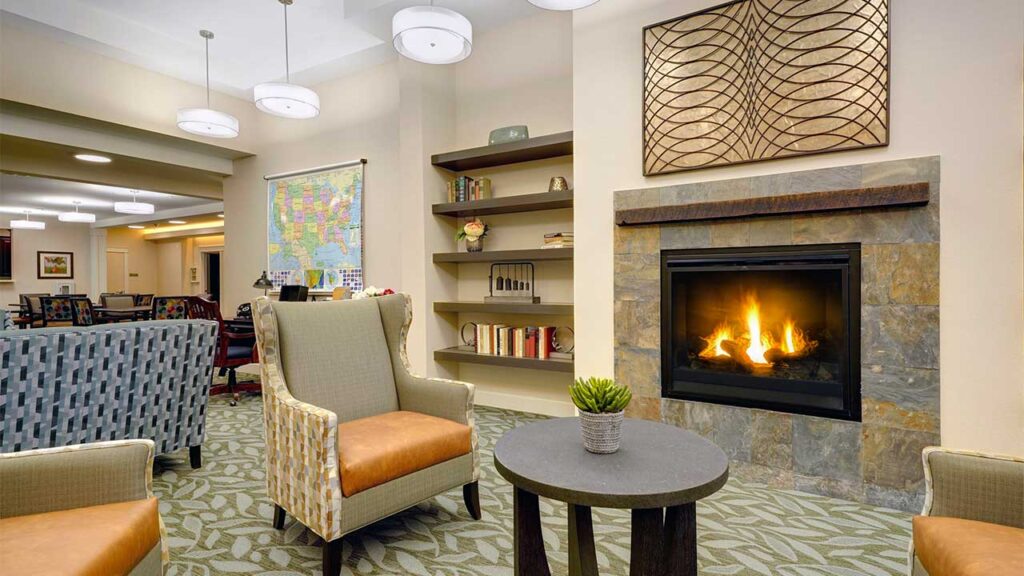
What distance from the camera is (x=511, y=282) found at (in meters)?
4.26

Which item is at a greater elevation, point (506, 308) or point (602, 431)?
point (506, 308)

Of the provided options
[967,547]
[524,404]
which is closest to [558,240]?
[524,404]

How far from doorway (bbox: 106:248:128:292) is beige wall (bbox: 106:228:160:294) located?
0.09 meters

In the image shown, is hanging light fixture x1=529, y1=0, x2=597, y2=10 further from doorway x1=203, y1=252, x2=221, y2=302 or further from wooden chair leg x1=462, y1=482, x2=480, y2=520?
doorway x1=203, y1=252, x2=221, y2=302

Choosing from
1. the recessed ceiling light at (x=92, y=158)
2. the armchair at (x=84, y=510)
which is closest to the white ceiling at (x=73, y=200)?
the recessed ceiling light at (x=92, y=158)

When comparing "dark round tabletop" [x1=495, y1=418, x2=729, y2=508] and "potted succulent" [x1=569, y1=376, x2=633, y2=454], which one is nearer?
"dark round tabletop" [x1=495, y1=418, x2=729, y2=508]

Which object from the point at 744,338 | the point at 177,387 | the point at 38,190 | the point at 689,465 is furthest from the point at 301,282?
the point at 38,190

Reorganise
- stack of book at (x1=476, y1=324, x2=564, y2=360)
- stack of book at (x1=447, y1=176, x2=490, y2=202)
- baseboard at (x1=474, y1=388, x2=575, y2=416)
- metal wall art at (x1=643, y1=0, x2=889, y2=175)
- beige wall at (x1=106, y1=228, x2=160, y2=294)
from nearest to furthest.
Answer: metal wall art at (x1=643, y1=0, x2=889, y2=175)
stack of book at (x1=476, y1=324, x2=564, y2=360)
baseboard at (x1=474, y1=388, x2=575, y2=416)
stack of book at (x1=447, y1=176, x2=490, y2=202)
beige wall at (x1=106, y1=228, x2=160, y2=294)

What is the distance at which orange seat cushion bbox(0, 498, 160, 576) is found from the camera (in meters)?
1.08

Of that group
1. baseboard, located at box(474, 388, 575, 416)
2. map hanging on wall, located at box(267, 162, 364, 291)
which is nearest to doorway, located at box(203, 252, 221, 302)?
map hanging on wall, located at box(267, 162, 364, 291)

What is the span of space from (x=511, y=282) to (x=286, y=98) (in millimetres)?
2229

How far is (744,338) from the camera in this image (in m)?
2.88

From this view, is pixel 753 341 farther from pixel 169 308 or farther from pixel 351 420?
pixel 169 308

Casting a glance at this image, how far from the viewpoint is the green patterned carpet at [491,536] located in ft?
6.19
